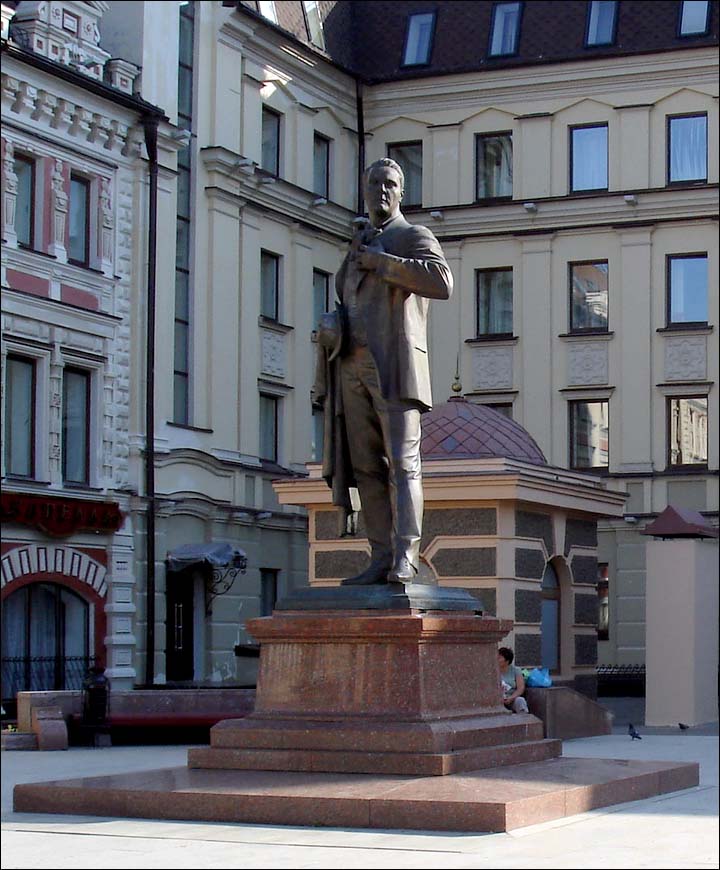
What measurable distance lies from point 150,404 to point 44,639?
15.5 ft

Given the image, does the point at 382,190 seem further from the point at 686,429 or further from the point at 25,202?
the point at 686,429

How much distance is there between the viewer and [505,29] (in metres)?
40.9

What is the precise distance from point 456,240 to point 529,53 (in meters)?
4.23

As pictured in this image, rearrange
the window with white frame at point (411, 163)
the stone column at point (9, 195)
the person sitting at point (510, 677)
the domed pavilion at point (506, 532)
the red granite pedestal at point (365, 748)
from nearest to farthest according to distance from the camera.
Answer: the red granite pedestal at point (365, 748) < the person sitting at point (510, 677) < the domed pavilion at point (506, 532) < the stone column at point (9, 195) < the window with white frame at point (411, 163)

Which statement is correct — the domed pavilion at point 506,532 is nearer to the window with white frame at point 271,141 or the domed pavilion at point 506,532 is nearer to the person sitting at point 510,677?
the person sitting at point 510,677

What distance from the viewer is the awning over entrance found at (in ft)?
106

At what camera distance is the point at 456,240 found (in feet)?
133

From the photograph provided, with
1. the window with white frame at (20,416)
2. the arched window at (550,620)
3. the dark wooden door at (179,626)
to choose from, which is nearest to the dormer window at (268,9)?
the window with white frame at (20,416)

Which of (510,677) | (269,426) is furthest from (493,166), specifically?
(510,677)

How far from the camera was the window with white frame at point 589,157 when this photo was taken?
3956cm

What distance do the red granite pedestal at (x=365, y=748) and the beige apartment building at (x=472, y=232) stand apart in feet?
72.1

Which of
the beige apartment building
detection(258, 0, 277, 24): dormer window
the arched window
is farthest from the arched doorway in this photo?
detection(258, 0, 277, 24): dormer window

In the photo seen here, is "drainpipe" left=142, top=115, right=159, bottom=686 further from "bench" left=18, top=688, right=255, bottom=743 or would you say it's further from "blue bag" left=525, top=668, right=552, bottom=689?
"blue bag" left=525, top=668, right=552, bottom=689

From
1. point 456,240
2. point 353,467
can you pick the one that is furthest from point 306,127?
point 353,467
